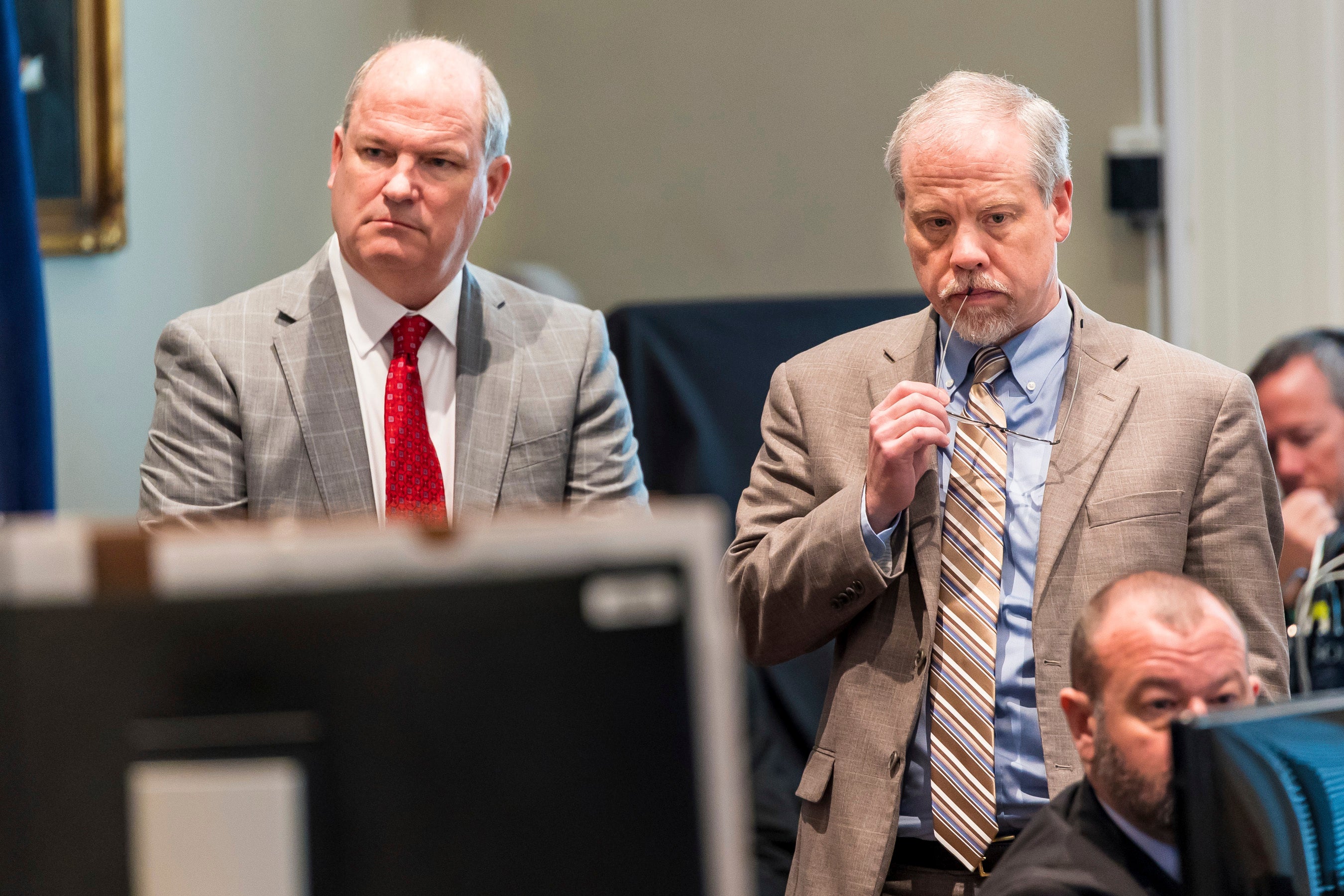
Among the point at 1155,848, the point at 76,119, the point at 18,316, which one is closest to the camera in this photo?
the point at 1155,848

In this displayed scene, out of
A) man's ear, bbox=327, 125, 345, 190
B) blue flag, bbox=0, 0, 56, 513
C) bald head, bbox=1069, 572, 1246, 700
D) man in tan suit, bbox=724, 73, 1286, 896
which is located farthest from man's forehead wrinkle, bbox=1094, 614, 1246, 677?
blue flag, bbox=0, 0, 56, 513

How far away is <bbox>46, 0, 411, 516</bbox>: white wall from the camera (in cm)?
262

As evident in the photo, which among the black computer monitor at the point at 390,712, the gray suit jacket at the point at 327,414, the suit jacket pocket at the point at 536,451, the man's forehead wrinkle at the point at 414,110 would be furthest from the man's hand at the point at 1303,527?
the black computer monitor at the point at 390,712

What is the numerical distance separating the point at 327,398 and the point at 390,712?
3.78 ft

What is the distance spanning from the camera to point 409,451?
1.77m

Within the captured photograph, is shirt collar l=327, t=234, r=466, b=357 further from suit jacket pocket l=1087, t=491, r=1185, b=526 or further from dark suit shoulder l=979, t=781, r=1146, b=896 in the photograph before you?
dark suit shoulder l=979, t=781, r=1146, b=896

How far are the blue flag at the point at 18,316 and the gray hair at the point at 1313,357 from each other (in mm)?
2346

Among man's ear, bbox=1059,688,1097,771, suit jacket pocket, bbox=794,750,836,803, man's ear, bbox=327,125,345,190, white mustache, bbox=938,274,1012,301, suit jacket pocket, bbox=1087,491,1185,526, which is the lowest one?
suit jacket pocket, bbox=794,750,836,803

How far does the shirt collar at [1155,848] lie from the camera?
1168 millimetres

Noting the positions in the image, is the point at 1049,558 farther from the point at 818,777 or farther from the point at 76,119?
the point at 76,119

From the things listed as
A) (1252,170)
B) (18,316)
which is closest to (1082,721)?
(18,316)

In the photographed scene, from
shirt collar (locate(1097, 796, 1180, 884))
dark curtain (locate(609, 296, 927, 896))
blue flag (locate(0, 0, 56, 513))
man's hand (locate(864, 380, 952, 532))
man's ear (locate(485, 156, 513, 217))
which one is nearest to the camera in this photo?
shirt collar (locate(1097, 796, 1180, 884))

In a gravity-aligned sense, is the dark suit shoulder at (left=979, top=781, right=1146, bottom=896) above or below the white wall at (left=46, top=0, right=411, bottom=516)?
below

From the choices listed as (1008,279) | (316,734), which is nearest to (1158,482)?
(1008,279)
